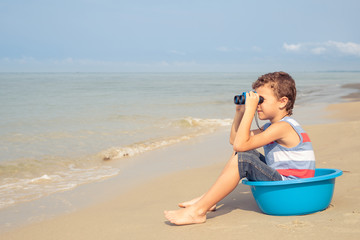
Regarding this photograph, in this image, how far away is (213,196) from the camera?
344 centimetres

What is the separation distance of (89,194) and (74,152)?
2.99 m

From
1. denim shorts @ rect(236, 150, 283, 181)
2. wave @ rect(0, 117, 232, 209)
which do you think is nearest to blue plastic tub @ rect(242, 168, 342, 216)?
denim shorts @ rect(236, 150, 283, 181)

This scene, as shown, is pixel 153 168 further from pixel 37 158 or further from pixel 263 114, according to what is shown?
pixel 263 114

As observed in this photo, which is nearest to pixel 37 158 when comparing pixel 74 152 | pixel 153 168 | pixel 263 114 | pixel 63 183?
pixel 74 152

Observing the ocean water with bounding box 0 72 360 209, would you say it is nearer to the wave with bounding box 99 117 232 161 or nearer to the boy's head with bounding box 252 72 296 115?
the wave with bounding box 99 117 232 161

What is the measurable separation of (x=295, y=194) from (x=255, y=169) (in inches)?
14.8

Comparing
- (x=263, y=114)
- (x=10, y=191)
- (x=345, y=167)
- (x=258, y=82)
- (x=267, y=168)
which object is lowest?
(x=10, y=191)

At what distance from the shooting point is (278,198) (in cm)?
325

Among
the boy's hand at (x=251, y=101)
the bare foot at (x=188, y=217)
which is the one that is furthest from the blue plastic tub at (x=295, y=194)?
A: the boy's hand at (x=251, y=101)

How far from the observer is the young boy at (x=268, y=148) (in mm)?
3281

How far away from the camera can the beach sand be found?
9.86 ft

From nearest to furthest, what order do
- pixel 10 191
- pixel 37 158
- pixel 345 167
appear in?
pixel 345 167
pixel 10 191
pixel 37 158

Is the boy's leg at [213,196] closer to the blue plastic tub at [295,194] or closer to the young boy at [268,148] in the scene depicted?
the young boy at [268,148]

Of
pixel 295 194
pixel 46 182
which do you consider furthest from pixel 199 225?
pixel 46 182
